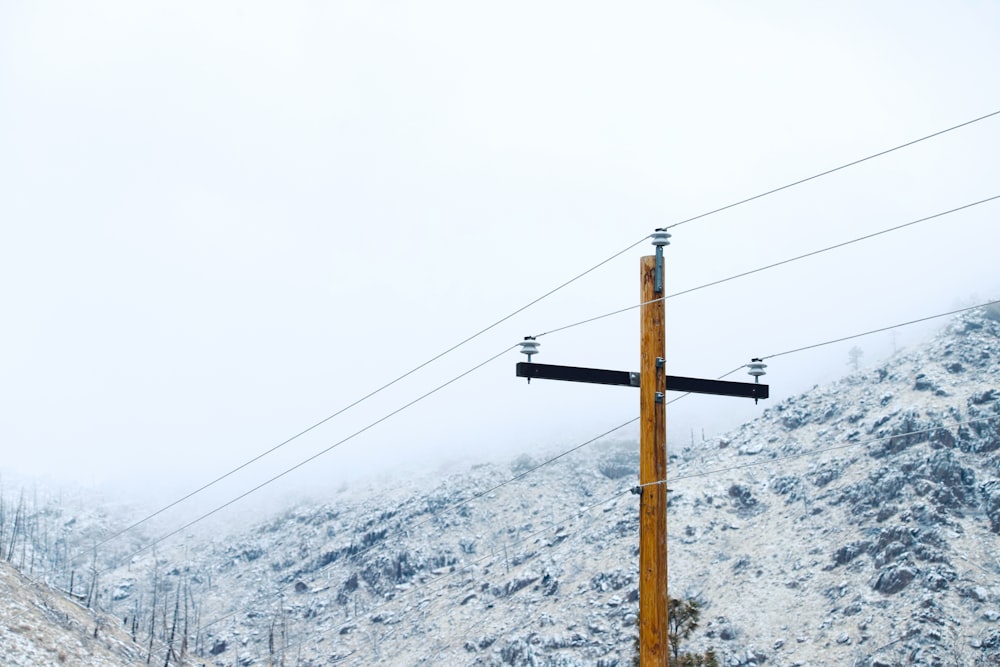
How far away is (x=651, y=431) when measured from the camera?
45.3 feet

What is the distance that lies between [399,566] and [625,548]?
65.8m

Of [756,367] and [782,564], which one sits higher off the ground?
[782,564]

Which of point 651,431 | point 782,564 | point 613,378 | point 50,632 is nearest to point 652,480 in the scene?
point 651,431

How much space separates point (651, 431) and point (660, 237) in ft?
10.3

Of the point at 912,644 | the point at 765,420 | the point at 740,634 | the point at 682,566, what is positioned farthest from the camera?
the point at 765,420

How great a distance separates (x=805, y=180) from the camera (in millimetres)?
17625

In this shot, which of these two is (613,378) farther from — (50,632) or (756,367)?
(50,632)

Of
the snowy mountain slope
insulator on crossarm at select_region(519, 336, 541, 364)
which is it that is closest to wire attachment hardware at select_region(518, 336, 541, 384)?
insulator on crossarm at select_region(519, 336, 541, 364)

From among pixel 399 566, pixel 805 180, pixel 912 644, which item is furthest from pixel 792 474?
pixel 805 180

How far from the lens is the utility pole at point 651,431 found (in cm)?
1322

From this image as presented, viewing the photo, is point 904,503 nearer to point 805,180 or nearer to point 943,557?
point 943,557

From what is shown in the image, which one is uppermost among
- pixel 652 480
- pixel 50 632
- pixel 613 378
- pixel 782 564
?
pixel 782 564

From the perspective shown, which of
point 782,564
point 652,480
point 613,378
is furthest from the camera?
point 782,564

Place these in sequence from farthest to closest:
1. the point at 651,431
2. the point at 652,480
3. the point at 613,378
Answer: the point at 613,378
the point at 651,431
the point at 652,480
